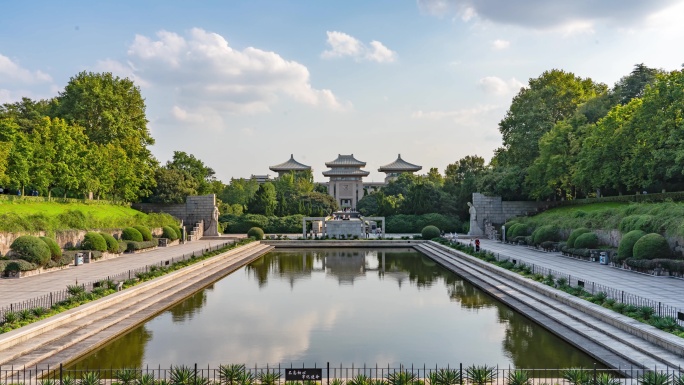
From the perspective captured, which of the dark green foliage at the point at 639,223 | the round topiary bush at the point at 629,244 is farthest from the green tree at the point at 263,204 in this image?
the round topiary bush at the point at 629,244

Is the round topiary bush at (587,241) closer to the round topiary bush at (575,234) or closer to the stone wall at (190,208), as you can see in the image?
the round topiary bush at (575,234)

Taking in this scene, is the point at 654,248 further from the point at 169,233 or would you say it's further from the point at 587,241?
the point at 169,233

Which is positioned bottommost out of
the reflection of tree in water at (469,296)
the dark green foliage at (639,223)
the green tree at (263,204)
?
the reflection of tree in water at (469,296)

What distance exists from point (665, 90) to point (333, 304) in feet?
72.8

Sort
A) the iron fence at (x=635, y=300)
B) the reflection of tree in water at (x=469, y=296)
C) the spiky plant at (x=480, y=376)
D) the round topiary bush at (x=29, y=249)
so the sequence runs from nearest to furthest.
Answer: the spiky plant at (x=480, y=376) → the iron fence at (x=635, y=300) → the reflection of tree in water at (x=469, y=296) → the round topiary bush at (x=29, y=249)

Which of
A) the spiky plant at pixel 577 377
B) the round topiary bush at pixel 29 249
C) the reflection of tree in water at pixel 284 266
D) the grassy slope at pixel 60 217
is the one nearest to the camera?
the spiky plant at pixel 577 377

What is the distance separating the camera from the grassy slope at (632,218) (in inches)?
907

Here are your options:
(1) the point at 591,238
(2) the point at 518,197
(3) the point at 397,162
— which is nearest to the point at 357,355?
(1) the point at 591,238

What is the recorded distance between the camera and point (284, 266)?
2880 centimetres

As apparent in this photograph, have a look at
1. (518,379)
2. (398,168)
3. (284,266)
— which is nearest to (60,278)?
(284,266)

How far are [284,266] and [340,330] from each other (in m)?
15.2

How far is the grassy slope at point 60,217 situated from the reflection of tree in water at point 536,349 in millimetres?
20143

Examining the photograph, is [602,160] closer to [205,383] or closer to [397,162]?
[205,383]

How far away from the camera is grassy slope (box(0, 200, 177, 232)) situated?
2453 centimetres
